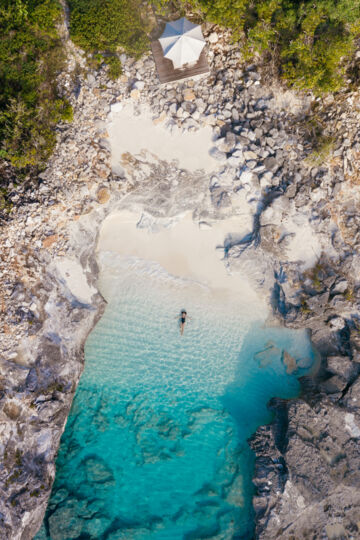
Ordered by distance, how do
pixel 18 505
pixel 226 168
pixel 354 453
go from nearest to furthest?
pixel 18 505, pixel 354 453, pixel 226 168

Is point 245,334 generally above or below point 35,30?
below

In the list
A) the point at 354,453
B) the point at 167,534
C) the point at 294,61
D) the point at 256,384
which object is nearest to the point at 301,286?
the point at 256,384

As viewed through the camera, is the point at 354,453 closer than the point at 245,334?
Yes

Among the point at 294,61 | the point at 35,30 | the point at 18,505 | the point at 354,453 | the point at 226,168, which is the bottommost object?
the point at 354,453

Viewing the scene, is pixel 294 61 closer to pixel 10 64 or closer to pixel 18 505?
pixel 10 64

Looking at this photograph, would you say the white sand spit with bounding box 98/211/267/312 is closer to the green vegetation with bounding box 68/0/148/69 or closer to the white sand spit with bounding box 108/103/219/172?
the white sand spit with bounding box 108/103/219/172

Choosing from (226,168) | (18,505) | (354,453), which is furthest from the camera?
(226,168)

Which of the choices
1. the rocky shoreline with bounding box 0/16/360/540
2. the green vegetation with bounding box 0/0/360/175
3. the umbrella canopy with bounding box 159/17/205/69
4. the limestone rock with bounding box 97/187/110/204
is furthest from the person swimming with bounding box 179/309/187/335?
the umbrella canopy with bounding box 159/17/205/69
